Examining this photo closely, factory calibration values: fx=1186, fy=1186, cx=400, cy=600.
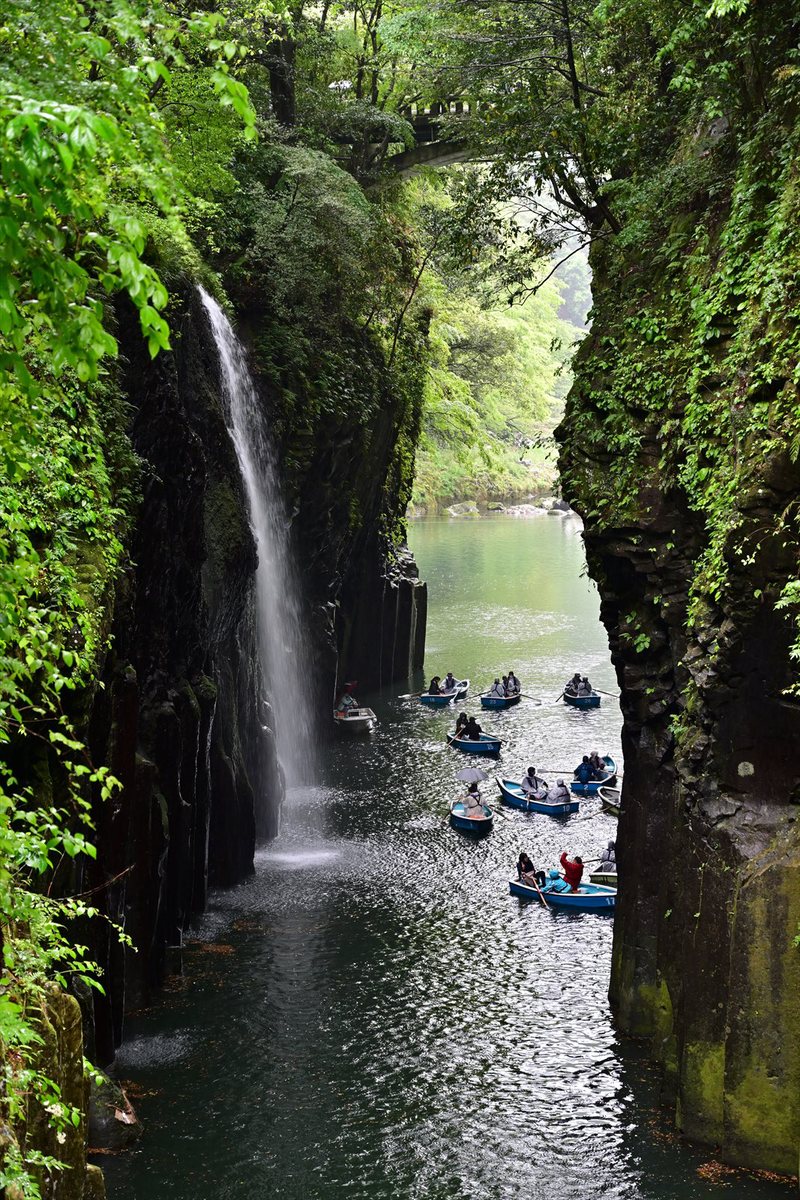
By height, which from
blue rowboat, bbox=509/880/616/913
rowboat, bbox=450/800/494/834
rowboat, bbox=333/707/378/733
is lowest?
blue rowboat, bbox=509/880/616/913

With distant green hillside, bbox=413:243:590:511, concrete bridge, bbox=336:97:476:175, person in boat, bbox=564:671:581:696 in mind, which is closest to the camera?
concrete bridge, bbox=336:97:476:175

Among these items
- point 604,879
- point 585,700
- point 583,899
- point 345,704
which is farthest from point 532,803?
point 585,700

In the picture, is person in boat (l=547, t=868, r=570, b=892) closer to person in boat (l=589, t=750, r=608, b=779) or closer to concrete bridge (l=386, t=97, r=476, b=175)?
person in boat (l=589, t=750, r=608, b=779)

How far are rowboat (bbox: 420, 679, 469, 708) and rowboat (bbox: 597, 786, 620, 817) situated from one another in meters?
11.6

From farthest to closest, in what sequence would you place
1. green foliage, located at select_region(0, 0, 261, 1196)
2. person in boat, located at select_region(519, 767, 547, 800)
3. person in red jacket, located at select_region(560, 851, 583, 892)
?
person in boat, located at select_region(519, 767, 547, 800), person in red jacket, located at select_region(560, 851, 583, 892), green foliage, located at select_region(0, 0, 261, 1196)

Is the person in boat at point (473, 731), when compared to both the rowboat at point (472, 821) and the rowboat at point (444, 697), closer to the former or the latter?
the rowboat at point (444, 697)

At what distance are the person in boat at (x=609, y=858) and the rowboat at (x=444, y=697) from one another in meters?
15.6

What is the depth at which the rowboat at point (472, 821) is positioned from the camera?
1174 inches

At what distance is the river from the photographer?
15.7 meters

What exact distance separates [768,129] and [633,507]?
579 cm

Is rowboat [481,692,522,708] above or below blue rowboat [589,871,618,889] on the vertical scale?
above

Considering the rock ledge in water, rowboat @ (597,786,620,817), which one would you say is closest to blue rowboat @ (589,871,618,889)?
rowboat @ (597,786,620,817)

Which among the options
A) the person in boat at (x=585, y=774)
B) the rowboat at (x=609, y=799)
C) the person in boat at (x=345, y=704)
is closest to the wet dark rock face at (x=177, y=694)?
the person in boat at (x=585, y=774)

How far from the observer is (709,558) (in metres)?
16.2
